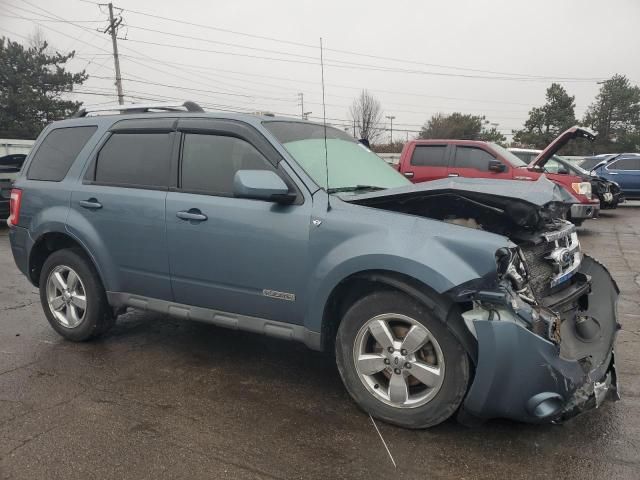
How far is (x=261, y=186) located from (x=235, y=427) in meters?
1.45

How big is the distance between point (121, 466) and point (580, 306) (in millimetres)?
2971

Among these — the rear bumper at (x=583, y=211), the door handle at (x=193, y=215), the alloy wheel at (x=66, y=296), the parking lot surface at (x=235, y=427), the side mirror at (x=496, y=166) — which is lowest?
the parking lot surface at (x=235, y=427)

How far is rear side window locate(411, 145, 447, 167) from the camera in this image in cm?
1152

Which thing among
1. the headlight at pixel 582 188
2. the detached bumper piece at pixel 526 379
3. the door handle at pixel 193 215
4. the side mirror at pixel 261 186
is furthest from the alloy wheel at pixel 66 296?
the headlight at pixel 582 188

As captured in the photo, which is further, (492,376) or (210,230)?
(210,230)

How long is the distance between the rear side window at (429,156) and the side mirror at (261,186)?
28.4ft

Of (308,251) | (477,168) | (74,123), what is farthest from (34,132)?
(308,251)

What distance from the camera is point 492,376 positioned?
2705mm

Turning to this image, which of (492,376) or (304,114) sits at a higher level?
(304,114)

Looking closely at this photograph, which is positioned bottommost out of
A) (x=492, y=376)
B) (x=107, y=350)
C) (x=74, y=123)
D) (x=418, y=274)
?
(x=107, y=350)

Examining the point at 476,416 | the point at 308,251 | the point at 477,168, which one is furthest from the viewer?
the point at 477,168

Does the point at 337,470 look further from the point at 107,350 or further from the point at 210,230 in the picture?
the point at 107,350

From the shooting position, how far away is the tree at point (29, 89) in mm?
34688

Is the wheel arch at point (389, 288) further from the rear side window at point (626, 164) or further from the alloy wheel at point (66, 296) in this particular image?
the rear side window at point (626, 164)
